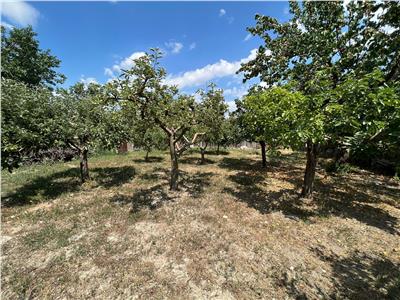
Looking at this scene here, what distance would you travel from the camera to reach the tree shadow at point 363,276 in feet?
16.1

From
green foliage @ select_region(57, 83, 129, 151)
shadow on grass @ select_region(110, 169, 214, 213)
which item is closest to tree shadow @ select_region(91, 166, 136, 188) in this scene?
shadow on grass @ select_region(110, 169, 214, 213)

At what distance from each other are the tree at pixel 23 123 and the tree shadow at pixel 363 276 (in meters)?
10.3

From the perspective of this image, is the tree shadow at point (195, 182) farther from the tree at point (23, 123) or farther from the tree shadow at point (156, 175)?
the tree at point (23, 123)

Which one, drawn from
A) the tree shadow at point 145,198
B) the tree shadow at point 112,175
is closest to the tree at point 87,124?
the tree shadow at point 112,175

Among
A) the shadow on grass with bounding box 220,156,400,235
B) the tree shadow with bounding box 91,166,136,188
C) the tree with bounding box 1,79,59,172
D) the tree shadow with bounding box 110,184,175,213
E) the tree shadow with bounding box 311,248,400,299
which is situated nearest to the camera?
the tree shadow with bounding box 311,248,400,299

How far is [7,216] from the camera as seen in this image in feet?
28.9

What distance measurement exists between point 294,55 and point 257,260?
8387mm

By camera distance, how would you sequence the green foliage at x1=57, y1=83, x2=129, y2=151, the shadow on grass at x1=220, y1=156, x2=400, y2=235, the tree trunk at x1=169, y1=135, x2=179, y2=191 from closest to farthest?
the shadow on grass at x1=220, y1=156, x2=400, y2=235 → the green foliage at x1=57, y1=83, x2=129, y2=151 → the tree trunk at x1=169, y1=135, x2=179, y2=191

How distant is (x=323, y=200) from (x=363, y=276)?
5.07 meters

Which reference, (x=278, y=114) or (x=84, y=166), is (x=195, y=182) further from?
(x=278, y=114)

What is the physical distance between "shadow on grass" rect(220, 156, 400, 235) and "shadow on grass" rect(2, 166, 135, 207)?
663 centimetres

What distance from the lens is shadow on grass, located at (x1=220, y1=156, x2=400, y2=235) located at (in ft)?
Answer: 28.5

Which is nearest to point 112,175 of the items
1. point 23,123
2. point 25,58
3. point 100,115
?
point 100,115

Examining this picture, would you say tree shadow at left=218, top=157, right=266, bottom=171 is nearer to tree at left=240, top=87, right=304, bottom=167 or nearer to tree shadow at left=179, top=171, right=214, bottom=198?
tree shadow at left=179, top=171, right=214, bottom=198
